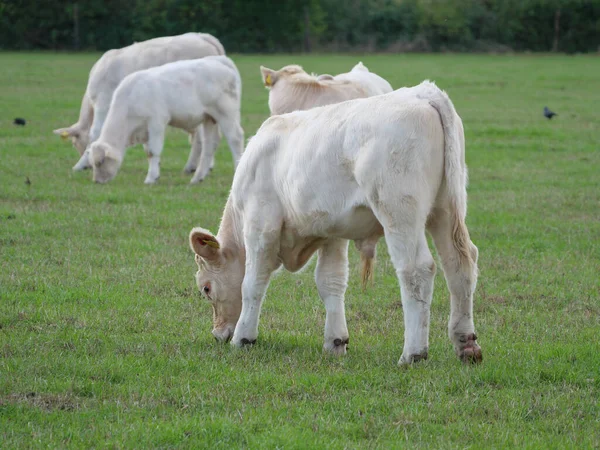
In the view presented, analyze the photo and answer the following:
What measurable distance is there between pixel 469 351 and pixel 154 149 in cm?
936

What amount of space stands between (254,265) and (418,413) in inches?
75.3

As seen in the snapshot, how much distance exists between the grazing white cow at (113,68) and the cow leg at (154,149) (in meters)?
2.19

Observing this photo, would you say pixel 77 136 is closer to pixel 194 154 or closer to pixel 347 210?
pixel 194 154

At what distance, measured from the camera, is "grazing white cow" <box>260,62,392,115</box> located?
37.3 ft

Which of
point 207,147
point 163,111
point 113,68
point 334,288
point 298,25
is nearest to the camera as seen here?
point 334,288

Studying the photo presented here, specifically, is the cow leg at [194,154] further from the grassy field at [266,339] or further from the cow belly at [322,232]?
the cow belly at [322,232]

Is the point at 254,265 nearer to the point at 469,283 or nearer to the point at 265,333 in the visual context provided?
the point at 265,333

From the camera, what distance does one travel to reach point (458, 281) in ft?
20.1

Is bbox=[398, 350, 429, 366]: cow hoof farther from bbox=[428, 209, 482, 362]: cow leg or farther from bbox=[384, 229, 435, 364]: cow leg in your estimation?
bbox=[428, 209, 482, 362]: cow leg

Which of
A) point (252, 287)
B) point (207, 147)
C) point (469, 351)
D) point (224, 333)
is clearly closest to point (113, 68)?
point (207, 147)

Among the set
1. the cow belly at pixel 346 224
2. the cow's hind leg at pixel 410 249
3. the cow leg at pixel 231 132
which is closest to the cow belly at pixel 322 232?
the cow belly at pixel 346 224

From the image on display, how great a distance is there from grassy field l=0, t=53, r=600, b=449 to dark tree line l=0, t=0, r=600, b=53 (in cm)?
4046

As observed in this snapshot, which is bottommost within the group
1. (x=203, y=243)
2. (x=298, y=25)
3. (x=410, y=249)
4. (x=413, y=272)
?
(x=298, y=25)

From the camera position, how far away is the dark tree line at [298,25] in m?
53.7
